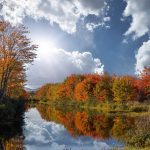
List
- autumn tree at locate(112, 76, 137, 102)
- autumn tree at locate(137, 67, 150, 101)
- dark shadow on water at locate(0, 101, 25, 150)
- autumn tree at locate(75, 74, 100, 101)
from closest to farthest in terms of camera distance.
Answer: dark shadow on water at locate(0, 101, 25, 150), autumn tree at locate(112, 76, 137, 102), autumn tree at locate(137, 67, 150, 101), autumn tree at locate(75, 74, 100, 101)

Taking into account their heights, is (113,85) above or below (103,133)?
above

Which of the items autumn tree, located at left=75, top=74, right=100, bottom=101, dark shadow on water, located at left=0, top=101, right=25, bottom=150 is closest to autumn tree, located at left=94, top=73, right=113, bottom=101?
autumn tree, located at left=75, top=74, right=100, bottom=101

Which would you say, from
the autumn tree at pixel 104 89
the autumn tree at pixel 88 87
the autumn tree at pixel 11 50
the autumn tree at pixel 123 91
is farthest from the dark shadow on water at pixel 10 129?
the autumn tree at pixel 88 87

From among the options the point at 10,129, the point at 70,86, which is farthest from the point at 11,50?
the point at 70,86

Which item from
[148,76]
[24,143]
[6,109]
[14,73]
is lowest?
[24,143]

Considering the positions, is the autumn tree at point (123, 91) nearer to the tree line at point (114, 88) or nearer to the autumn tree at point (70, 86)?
the tree line at point (114, 88)

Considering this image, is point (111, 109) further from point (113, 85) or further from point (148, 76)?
point (148, 76)

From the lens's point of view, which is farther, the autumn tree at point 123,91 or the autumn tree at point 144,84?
the autumn tree at point 144,84

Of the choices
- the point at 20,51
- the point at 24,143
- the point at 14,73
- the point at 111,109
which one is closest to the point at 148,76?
the point at 111,109

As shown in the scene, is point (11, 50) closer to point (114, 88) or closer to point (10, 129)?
point (10, 129)

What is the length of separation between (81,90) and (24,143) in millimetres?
90009

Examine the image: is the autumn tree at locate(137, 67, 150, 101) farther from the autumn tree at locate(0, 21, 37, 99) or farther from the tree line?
the autumn tree at locate(0, 21, 37, 99)

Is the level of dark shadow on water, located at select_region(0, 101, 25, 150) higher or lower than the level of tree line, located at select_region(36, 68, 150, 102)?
lower

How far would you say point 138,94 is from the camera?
110 m
